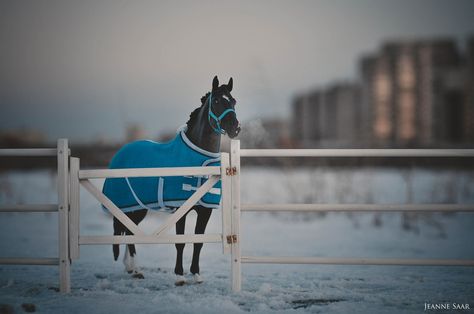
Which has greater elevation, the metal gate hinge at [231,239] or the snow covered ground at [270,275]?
the metal gate hinge at [231,239]

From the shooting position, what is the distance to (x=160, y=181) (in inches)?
155

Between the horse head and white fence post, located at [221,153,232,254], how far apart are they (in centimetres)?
24

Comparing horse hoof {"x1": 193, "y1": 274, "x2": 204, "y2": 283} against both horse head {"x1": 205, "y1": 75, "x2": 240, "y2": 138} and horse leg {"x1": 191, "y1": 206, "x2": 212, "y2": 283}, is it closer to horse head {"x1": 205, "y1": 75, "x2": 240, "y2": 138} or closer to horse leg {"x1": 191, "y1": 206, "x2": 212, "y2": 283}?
horse leg {"x1": 191, "y1": 206, "x2": 212, "y2": 283}

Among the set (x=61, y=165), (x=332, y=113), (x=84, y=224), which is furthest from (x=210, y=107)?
(x=332, y=113)

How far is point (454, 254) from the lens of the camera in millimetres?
6191

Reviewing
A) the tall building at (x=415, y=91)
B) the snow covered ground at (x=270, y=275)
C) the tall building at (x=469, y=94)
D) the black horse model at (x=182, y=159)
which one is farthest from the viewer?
the tall building at (x=415, y=91)

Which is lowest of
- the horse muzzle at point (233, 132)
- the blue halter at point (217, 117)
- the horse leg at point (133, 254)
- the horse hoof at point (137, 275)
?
the horse hoof at point (137, 275)

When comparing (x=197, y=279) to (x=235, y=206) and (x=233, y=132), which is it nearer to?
(x=235, y=206)

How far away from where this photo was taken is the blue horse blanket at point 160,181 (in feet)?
12.8

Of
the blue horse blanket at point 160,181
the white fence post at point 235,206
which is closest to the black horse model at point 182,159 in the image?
the blue horse blanket at point 160,181

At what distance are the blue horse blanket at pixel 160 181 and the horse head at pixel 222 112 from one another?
0.31 m

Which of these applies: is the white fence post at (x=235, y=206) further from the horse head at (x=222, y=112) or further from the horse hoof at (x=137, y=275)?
the horse hoof at (x=137, y=275)

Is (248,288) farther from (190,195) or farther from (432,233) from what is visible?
(432,233)

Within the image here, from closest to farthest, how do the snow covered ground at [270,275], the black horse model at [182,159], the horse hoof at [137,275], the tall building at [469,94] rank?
the snow covered ground at [270,275] → the black horse model at [182,159] → the horse hoof at [137,275] → the tall building at [469,94]
